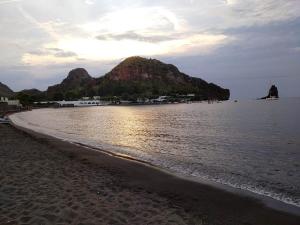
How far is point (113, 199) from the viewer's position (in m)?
13.4

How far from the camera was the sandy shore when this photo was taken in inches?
438

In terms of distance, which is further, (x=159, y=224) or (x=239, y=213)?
(x=239, y=213)

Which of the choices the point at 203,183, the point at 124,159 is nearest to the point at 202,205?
the point at 203,183

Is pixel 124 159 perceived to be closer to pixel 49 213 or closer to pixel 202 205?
pixel 202 205

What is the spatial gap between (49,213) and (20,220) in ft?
3.33

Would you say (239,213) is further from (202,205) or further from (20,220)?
(20,220)

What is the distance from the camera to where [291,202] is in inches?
566

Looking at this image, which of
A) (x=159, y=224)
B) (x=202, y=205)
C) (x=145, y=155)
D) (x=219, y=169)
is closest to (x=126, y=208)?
(x=159, y=224)

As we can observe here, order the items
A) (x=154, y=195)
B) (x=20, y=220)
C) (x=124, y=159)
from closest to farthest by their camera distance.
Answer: (x=20, y=220)
(x=154, y=195)
(x=124, y=159)

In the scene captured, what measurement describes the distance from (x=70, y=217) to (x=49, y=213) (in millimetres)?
771

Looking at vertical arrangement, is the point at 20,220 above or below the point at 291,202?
above

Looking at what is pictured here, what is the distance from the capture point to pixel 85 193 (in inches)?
550

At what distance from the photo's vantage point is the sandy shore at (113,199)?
11133mm

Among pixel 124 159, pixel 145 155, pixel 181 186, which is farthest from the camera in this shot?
pixel 145 155
